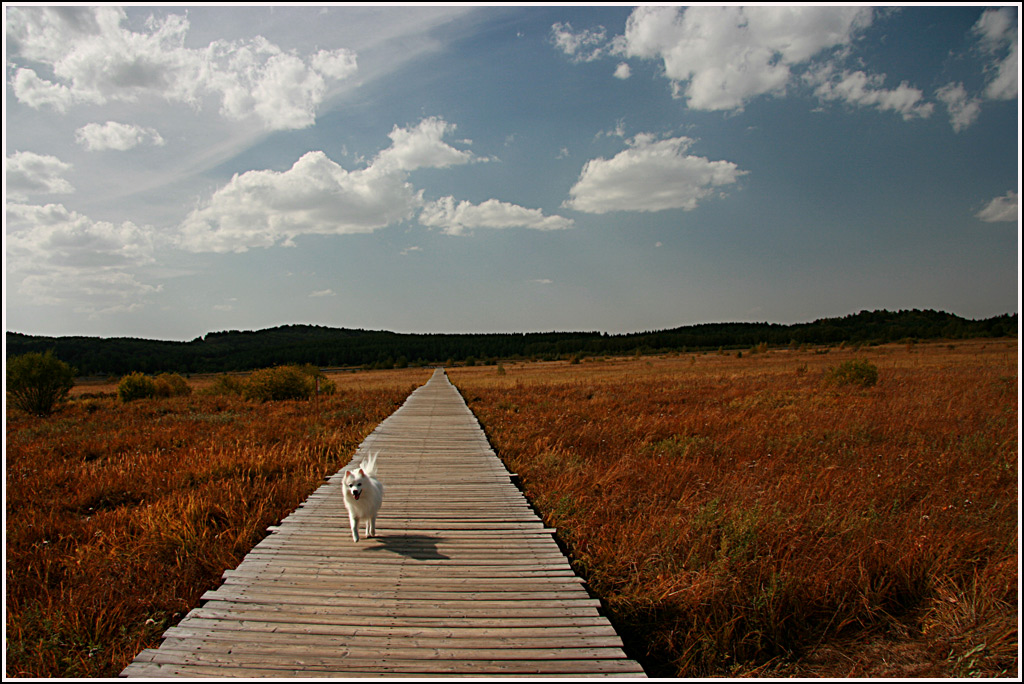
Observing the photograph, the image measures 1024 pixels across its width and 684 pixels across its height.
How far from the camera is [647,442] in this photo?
1089 centimetres

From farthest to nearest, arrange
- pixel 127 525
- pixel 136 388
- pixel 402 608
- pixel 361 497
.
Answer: pixel 136 388, pixel 127 525, pixel 361 497, pixel 402 608

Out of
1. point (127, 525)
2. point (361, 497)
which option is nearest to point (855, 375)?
point (361, 497)

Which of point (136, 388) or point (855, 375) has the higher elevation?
point (855, 375)

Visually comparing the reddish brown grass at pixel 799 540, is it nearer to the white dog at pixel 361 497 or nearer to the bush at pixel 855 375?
the white dog at pixel 361 497

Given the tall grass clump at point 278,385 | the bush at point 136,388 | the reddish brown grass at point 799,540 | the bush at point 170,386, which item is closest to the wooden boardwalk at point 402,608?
the reddish brown grass at point 799,540

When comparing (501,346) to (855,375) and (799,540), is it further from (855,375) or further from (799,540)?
(799,540)

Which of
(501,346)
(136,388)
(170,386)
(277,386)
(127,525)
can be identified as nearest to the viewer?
(127,525)

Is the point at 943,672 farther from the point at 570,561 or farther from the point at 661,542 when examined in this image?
the point at 570,561

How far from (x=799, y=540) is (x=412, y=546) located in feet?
13.2

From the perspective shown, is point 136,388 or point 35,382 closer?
point 35,382

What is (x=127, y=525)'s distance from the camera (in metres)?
6.27

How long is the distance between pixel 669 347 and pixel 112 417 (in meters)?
103

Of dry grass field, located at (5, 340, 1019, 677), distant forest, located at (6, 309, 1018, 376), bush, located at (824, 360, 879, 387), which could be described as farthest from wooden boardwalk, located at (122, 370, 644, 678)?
distant forest, located at (6, 309, 1018, 376)

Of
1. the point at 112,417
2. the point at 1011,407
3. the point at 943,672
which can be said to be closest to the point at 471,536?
the point at 943,672
